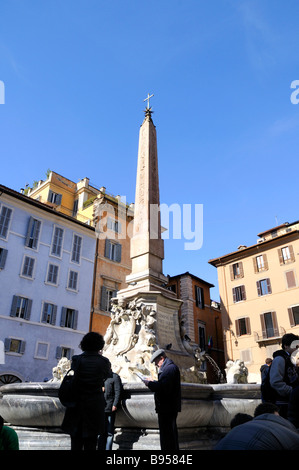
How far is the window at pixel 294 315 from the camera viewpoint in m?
22.9

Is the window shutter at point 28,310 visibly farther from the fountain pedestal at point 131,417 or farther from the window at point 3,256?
the fountain pedestal at point 131,417

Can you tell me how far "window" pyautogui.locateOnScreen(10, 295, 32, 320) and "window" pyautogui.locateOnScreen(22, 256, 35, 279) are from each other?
1.38 meters

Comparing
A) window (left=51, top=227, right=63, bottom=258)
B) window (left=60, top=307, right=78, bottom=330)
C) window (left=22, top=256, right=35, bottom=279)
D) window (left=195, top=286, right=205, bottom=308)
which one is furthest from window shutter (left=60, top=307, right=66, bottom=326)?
window (left=195, top=286, right=205, bottom=308)

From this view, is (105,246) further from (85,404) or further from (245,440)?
(245,440)

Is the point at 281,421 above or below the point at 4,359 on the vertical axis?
below

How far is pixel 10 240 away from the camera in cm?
1995

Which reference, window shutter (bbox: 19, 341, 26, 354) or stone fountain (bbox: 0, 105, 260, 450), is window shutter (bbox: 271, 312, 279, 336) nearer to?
window shutter (bbox: 19, 341, 26, 354)

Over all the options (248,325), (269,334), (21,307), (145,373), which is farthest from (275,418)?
(248,325)

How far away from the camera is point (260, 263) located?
87.5 ft

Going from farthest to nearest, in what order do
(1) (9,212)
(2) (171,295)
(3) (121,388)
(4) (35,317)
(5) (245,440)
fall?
(1) (9,212), (4) (35,317), (2) (171,295), (3) (121,388), (5) (245,440)

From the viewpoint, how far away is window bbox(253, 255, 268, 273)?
26237 mm

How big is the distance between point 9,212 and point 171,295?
1616 centimetres
